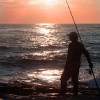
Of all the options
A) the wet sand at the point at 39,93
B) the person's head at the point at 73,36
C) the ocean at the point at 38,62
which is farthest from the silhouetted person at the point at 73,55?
the ocean at the point at 38,62

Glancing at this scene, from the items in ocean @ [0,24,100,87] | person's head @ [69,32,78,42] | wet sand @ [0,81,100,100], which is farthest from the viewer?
ocean @ [0,24,100,87]

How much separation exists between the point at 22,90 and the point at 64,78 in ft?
6.92

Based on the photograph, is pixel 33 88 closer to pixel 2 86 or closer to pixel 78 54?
pixel 2 86

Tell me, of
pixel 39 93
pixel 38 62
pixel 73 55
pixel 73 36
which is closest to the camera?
pixel 73 36

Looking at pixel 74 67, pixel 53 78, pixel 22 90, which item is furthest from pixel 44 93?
pixel 53 78

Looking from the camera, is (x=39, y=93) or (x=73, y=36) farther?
(x=39, y=93)

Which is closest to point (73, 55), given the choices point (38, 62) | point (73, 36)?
point (73, 36)

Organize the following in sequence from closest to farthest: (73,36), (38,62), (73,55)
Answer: (73,36), (73,55), (38,62)

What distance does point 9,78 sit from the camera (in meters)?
18.1

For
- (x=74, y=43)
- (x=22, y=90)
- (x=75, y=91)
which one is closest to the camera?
(x=74, y=43)

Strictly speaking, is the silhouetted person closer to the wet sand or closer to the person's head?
the person's head

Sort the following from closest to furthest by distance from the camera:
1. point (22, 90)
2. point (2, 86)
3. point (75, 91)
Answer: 1. point (75, 91)
2. point (22, 90)
3. point (2, 86)

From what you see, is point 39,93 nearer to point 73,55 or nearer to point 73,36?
point 73,55

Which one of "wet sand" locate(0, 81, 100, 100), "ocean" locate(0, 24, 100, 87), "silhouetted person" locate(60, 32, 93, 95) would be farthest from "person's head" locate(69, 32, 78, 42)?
"ocean" locate(0, 24, 100, 87)
